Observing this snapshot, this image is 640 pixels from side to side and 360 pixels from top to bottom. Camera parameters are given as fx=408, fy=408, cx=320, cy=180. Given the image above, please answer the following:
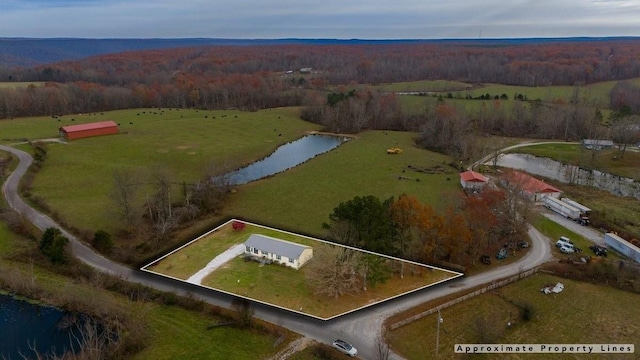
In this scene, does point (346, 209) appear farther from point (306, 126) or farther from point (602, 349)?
point (306, 126)

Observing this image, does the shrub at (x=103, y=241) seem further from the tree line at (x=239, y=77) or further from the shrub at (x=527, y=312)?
the tree line at (x=239, y=77)

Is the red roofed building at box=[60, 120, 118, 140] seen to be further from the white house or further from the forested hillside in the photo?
the white house

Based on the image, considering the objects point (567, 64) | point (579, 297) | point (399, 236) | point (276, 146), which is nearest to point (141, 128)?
point (276, 146)

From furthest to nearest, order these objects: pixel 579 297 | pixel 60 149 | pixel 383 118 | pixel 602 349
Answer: pixel 383 118
pixel 60 149
pixel 579 297
pixel 602 349

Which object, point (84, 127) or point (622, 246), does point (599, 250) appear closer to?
point (622, 246)

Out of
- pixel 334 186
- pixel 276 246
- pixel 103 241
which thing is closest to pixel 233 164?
pixel 334 186

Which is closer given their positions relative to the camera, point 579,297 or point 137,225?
point 579,297

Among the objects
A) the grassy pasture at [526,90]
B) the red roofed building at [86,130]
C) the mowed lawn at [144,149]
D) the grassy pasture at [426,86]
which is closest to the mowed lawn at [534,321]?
the mowed lawn at [144,149]
